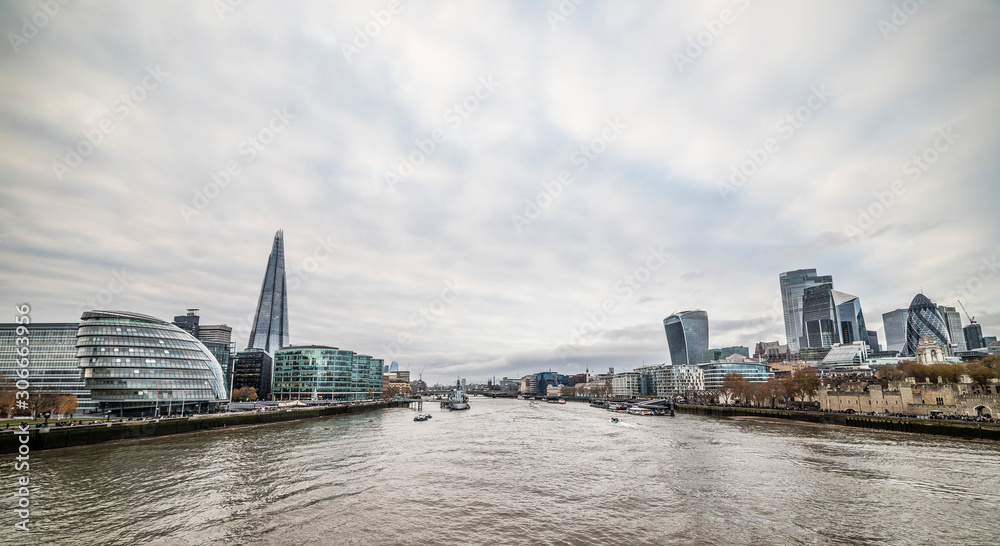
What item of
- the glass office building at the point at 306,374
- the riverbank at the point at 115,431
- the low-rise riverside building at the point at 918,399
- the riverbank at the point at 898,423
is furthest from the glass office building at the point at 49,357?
the low-rise riverside building at the point at 918,399

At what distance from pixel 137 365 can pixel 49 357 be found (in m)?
36.4

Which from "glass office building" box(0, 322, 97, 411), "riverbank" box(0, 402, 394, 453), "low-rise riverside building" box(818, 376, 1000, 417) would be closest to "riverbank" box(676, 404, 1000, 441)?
"low-rise riverside building" box(818, 376, 1000, 417)

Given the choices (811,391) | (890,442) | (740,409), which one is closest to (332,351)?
(740,409)

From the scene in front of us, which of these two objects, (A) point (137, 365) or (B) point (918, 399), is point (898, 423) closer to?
(B) point (918, 399)

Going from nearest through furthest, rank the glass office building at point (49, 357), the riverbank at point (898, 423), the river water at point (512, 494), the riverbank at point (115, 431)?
the river water at point (512, 494), the riverbank at point (115, 431), the riverbank at point (898, 423), the glass office building at point (49, 357)

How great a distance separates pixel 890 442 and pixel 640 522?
5340cm

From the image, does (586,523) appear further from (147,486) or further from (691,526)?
(147,486)

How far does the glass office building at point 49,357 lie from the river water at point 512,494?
6429 cm

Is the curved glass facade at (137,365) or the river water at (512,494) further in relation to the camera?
the curved glass facade at (137,365)

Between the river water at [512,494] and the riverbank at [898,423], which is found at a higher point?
Result: the river water at [512,494]

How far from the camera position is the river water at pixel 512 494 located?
24109 millimetres

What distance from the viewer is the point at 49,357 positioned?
99375mm

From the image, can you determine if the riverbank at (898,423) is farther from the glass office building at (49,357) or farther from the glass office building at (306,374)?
the glass office building at (306,374)

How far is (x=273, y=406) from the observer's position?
117 m
